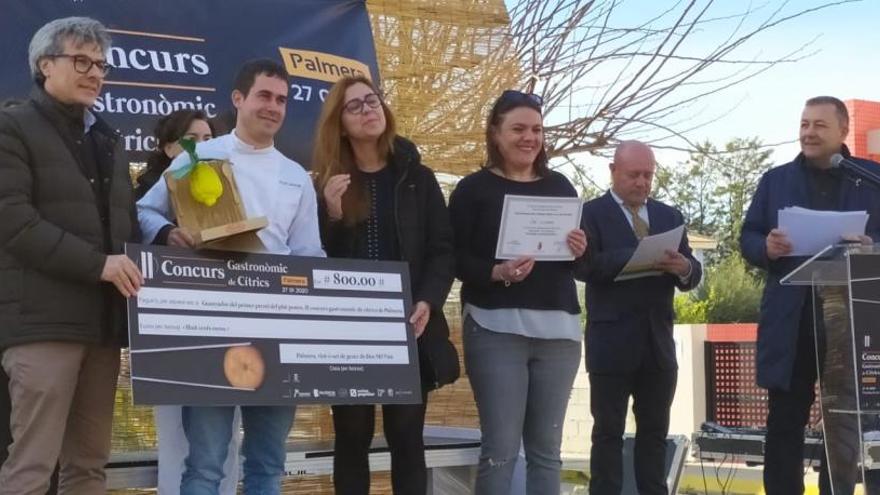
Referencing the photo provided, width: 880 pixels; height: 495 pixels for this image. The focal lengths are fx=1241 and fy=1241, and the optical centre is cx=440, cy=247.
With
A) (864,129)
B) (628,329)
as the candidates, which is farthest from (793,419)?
(864,129)

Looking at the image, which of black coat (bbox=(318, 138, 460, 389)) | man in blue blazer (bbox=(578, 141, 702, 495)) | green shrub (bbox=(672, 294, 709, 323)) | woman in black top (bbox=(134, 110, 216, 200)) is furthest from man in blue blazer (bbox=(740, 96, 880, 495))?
green shrub (bbox=(672, 294, 709, 323))

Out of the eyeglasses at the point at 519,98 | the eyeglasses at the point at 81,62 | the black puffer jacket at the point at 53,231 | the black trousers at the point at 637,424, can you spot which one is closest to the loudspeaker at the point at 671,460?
the black trousers at the point at 637,424

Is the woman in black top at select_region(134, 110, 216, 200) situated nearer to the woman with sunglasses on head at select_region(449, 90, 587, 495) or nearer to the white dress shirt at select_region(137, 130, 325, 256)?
the white dress shirt at select_region(137, 130, 325, 256)

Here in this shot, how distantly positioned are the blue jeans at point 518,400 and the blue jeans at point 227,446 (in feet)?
3.02

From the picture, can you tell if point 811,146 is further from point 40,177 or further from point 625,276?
point 40,177

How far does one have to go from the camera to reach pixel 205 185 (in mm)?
4324

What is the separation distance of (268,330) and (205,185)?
1.87 ft

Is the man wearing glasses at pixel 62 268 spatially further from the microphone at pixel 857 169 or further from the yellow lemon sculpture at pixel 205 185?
the microphone at pixel 857 169

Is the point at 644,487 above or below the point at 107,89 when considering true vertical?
below

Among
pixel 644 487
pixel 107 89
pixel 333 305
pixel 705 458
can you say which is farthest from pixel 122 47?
pixel 705 458

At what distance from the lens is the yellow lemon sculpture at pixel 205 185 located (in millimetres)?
4324

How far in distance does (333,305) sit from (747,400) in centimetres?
875

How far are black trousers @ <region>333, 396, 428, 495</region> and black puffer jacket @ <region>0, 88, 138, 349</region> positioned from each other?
37.2 inches

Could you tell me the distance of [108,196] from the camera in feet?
14.0
